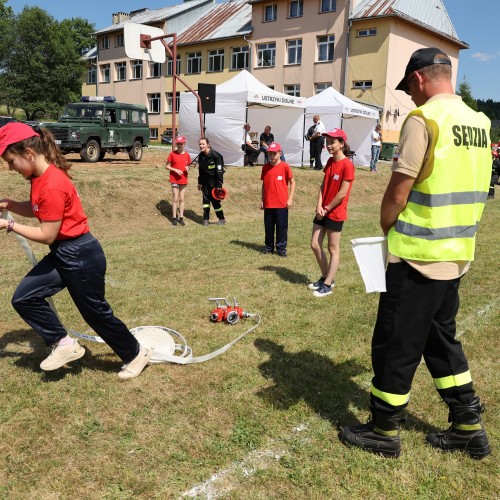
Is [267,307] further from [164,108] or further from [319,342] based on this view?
[164,108]

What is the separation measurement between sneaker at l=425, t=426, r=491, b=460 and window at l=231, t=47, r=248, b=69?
1565 inches

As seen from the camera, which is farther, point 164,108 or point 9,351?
point 164,108

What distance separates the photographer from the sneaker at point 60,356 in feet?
12.2

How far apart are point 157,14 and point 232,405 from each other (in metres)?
51.6

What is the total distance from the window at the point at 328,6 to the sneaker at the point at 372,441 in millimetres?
35443

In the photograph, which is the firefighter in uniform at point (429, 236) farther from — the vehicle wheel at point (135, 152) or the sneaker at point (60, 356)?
the vehicle wheel at point (135, 152)

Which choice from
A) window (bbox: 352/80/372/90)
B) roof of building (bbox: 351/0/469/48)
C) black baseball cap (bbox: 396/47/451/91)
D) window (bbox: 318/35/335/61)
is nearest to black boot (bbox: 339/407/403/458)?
black baseball cap (bbox: 396/47/451/91)

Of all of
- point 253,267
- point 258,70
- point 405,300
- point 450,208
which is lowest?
point 253,267

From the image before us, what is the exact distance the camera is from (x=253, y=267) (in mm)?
7645

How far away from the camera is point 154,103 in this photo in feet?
153

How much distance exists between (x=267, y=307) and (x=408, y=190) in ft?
11.2

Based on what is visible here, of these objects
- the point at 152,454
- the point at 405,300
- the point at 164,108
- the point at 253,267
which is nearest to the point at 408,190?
the point at 405,300

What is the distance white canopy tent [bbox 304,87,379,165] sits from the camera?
21.6 m

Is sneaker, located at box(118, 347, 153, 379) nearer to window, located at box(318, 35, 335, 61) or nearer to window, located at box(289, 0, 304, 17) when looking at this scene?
window, located at box(318, 35, 335, 61)
